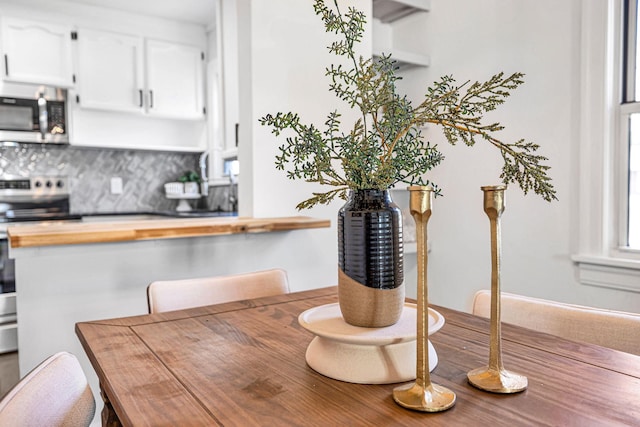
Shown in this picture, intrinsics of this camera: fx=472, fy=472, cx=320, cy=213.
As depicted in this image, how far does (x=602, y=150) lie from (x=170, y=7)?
3335mm

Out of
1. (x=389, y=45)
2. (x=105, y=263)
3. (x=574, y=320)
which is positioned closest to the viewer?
(x=574, y=320)

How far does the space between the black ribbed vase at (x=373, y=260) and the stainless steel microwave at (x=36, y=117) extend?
3.54m

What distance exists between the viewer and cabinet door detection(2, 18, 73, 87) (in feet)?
11.2

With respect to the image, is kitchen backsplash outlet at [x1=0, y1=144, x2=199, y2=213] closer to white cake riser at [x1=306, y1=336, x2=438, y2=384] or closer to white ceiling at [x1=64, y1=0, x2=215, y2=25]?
white ceiling at [x1=64, y1=0, x2=215, y2=25]

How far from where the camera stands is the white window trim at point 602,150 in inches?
76.0

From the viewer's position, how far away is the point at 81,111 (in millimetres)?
3846

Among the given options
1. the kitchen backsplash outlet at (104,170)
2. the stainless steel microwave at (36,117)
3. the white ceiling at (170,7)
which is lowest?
the kitchen backsplash outlet at (104,170)

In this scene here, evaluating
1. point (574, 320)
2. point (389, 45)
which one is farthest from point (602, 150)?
point (389, 45)

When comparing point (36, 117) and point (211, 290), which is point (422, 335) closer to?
point (211, 290)

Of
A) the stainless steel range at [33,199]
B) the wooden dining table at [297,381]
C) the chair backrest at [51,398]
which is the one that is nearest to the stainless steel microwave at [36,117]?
the stainless steel range at [33,199]

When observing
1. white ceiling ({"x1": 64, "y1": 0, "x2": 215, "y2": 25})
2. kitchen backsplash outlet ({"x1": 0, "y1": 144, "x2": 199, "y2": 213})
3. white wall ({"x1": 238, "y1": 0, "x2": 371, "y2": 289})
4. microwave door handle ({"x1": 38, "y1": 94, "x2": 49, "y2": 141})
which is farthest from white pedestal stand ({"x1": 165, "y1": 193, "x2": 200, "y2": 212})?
white wall ({"x1": 238, "y1": 0, "x2": 371, "y2": 289})

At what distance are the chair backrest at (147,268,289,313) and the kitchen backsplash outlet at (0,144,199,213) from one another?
3.00 meters

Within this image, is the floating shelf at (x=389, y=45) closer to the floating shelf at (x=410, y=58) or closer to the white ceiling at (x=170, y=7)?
the floating shelf at (x=410, y=58)

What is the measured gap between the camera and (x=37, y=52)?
3514 millimetres
